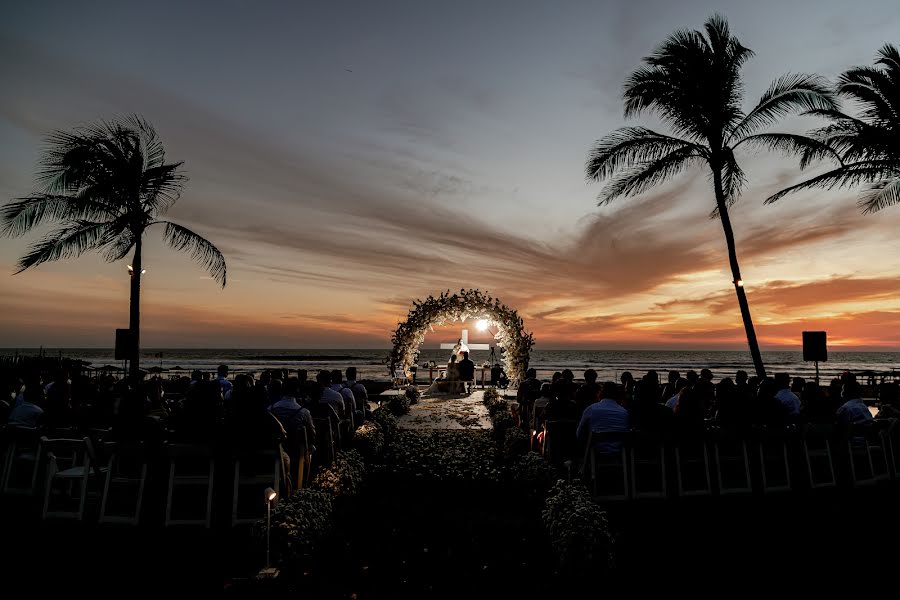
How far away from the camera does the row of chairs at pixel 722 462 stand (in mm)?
6520

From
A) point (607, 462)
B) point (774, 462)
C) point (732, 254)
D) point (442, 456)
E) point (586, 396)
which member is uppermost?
point (732, 254)

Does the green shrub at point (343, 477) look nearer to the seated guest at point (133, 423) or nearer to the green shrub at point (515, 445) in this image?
the seated guest at point (133, 423)

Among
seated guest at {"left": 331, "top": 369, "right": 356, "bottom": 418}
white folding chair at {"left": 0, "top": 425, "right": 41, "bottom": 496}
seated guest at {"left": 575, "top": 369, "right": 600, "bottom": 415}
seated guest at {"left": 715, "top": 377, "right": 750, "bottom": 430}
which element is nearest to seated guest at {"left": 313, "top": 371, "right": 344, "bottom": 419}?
seated guest at {"left": 331, "top": 369, "right": 356, "bottom": 418}

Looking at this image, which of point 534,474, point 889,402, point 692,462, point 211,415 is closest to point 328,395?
point 211,415

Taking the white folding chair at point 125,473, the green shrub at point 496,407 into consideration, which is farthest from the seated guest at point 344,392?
the green shrub at point 496,407

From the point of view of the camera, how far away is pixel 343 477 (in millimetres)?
7336

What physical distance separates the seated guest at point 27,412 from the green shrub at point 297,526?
4.39 m

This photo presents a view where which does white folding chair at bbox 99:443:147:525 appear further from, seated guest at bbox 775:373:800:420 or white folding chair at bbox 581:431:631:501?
seated guest at bbox 775:373:800:420

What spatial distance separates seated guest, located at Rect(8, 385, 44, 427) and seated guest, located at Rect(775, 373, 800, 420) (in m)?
10.7

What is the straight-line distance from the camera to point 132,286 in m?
14.3

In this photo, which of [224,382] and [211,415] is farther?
[224,382]

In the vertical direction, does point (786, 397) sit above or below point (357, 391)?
above

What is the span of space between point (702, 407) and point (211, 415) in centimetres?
626

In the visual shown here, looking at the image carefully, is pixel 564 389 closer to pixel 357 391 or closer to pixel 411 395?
pixel 357 391
